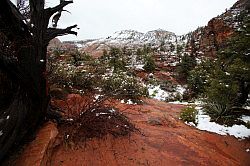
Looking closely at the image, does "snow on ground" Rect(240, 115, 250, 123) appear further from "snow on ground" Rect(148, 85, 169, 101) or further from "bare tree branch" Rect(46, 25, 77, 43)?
"snow on ground" Rect(148, 85, 169, 101)

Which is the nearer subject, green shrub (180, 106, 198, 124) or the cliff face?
green shrub (180, 106, 198, 124)

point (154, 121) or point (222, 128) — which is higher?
point (154, 121)

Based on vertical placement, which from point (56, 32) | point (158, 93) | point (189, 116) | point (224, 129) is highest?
point (56, 32)

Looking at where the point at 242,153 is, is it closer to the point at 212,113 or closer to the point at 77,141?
the point at 212,113

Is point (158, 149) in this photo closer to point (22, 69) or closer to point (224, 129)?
point (22, 69)

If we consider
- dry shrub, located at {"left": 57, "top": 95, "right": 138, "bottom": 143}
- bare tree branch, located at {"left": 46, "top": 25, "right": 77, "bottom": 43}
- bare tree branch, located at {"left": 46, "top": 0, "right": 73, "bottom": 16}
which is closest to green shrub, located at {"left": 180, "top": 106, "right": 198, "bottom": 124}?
dry shrub, located at {"left": 57, "top": 95, "right": 138, "bottom": 143}

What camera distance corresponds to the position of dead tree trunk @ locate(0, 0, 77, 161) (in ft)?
13.0

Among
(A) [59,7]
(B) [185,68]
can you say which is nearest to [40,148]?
(A) [59,7]

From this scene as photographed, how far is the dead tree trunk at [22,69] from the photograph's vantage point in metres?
3.95

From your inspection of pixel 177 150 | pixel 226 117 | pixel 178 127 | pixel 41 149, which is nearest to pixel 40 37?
pixel 41 149

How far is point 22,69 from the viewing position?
4.25 metres

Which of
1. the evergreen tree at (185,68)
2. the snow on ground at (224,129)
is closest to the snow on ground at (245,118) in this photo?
the snow on ground at (224,129)

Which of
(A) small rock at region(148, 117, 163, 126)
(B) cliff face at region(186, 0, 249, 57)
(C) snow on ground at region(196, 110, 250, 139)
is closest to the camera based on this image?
(A) small rock at region(148, 117, 163, 126)

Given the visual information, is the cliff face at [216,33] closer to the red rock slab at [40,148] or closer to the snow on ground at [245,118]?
the snow on ground at [245,118]
